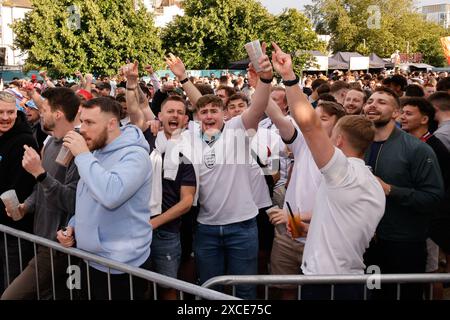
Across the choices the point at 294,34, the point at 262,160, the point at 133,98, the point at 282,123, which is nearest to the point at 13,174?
the point at 133,98

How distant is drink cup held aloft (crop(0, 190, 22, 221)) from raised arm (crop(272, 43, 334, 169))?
2.24 m

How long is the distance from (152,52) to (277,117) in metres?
36.6

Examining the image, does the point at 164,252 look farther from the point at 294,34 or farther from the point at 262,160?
the point at 294,34

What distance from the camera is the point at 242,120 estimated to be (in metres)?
4.27

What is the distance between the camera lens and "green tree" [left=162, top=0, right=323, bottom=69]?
138 feet

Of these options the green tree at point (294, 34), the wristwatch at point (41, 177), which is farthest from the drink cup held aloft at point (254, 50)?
the green tree at point (294, 34)

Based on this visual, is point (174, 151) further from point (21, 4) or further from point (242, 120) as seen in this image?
point (21, 4)

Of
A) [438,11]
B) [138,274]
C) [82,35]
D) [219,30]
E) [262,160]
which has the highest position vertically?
[438,11]

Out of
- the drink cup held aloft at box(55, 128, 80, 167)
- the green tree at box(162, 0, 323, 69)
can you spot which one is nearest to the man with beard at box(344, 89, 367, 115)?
the drink cup held aloft at box(55, 128, 80, 167)

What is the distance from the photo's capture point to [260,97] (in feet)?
13.1

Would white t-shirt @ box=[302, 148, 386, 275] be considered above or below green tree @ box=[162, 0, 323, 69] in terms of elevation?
below

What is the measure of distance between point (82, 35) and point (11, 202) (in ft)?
112

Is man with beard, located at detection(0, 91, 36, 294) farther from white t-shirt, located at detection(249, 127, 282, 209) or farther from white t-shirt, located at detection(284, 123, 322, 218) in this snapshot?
white t-shirt, located at detection(284, 123, 322, 218)

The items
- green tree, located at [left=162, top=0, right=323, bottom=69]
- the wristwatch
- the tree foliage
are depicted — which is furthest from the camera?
the tree foliage
